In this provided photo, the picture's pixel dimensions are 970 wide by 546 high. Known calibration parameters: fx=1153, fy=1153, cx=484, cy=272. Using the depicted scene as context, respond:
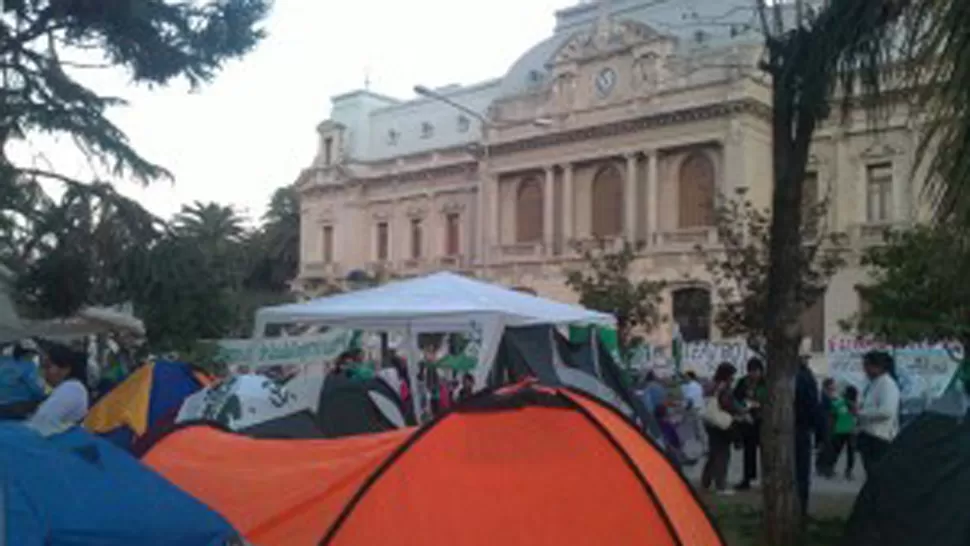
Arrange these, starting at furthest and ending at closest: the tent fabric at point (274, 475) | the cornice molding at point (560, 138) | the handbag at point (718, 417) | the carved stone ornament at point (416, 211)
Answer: the carved stone ornament at point (416, 211) < the cornice molding at point (560, 138) < the handbag at point (718, 417) < the tent fabric at point (274, 475)

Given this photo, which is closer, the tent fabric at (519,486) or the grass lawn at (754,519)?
the tent fabric at (519,486)

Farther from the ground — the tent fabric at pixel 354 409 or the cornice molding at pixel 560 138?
the cornice molding at pixel 560 138

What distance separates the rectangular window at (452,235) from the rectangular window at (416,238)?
A: 1.72 meters

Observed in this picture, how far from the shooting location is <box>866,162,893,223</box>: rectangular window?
3656 cm

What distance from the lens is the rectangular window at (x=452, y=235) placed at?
50.1 m

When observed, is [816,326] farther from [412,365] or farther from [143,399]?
[143,399]

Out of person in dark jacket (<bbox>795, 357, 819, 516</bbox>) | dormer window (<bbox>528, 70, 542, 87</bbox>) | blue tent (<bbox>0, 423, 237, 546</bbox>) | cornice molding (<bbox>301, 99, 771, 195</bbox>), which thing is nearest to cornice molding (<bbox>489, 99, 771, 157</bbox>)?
cornice molding (<bbox>301, 99, 771, 195</bbox>)

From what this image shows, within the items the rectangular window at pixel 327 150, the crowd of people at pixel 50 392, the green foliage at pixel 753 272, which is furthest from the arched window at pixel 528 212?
the crowd of people at pixel 50 392

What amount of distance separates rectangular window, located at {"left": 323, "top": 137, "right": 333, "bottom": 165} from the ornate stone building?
0.42 feet

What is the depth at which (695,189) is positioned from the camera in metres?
40.8

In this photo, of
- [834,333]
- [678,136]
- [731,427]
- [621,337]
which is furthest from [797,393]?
[678,136]

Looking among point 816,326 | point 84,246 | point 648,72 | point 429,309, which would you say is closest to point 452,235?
point 648,72

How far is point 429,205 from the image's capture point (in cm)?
5094

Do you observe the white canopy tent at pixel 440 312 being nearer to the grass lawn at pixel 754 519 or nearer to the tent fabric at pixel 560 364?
the tent fabric at pixel 560 364
